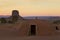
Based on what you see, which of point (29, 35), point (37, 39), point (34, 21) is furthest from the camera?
point (34, 21)

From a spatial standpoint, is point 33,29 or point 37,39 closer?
point 37,39

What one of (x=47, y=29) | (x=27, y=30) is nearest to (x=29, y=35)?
(x=27, y=30)

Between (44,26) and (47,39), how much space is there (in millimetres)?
6480

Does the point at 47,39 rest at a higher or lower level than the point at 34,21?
lower

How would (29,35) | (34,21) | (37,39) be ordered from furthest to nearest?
(34,21)
(29,35)
(37,39)

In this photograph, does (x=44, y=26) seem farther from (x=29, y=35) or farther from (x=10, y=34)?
(x=10, y=34)

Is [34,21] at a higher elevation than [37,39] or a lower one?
higher

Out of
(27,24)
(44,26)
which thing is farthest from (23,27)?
(44,26)

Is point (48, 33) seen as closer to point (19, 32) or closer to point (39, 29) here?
point (39, 29)

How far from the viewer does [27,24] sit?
36.4 m

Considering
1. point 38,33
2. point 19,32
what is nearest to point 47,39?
point 38,33

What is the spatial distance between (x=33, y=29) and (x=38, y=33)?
1034 millimetres

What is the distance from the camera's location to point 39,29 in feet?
117

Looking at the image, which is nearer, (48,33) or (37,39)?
(37,39)
